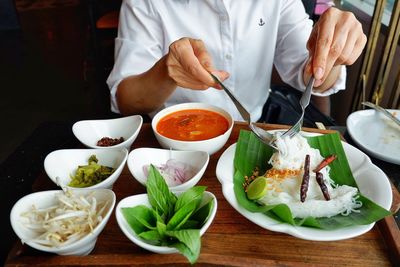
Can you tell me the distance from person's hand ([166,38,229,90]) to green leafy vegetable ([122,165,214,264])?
16.0 inches

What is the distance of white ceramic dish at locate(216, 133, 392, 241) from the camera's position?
3.12 ft

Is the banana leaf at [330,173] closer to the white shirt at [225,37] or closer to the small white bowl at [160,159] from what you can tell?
the small white bowl at [160,159]

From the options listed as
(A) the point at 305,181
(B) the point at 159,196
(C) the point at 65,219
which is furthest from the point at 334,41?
(C) the point at 65,219

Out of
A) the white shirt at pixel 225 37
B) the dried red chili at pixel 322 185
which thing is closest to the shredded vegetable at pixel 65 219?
the dried red chili at pixel 322 185

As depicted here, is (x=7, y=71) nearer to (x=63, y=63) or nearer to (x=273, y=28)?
(x=63, y=63)

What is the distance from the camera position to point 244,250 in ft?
3.20

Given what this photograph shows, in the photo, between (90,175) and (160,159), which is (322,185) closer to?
(160,159)

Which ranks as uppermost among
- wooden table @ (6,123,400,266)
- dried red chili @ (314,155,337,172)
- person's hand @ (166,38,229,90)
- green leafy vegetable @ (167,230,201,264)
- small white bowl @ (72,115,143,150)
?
person's hand @ (166,38,229,90)

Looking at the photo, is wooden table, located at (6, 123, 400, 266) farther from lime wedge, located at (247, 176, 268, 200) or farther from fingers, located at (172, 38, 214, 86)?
fingers, located at (172, 38, 214, 86)

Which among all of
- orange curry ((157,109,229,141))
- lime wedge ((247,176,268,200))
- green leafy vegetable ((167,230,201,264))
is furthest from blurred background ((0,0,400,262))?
lime wedge ((247,176,268,200))

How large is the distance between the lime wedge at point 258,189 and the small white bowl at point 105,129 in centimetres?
51

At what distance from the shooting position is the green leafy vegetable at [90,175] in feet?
3.72

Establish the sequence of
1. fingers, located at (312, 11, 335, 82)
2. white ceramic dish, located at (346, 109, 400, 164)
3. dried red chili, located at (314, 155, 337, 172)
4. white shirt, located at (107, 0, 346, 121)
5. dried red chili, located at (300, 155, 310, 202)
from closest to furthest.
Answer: dried red chili, located at (300, 155, 310, 202) < dried red chili, located at (314, 155, 337, 172) < fingers, located at (312, 11, 335, 82) < white ceramic dish, located at (346, 109, 400, 164) < white shirt, located at (107, 0, 346, 121)

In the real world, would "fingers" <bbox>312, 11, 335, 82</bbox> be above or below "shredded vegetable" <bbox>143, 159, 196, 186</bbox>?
above
